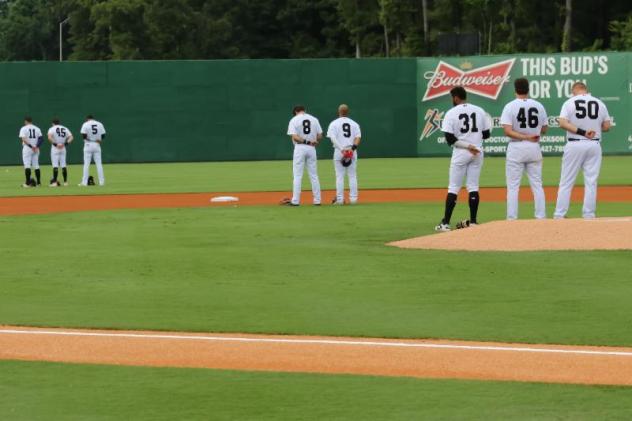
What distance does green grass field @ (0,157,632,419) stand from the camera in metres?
7.63

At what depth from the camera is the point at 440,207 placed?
75.2 ft

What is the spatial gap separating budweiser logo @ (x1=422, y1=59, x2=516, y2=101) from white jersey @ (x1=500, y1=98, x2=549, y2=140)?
90.9 feet

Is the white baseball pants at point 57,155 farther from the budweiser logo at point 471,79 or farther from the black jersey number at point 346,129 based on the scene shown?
the budweiser logo at point 471,79

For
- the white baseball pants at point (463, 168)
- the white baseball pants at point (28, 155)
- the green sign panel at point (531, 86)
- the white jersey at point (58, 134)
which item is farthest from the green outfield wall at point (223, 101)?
the white baseball pants at point (463, 168)

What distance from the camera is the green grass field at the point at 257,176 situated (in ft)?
101

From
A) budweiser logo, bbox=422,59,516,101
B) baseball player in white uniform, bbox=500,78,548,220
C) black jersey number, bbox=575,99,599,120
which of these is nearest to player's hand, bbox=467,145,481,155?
baseball player in white uniform, bbox=500,78,548,220

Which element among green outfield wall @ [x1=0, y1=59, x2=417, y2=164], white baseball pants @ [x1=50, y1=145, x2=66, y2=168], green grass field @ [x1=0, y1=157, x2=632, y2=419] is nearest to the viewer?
green grass field @ [x1=0, y1=157, x2=632, y2=419]

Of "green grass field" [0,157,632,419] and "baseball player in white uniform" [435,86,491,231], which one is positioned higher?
"baseball player in white uniform" [435,86,491,231]

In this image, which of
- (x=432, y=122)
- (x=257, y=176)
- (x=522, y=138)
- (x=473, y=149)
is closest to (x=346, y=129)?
(x=473, y=149)

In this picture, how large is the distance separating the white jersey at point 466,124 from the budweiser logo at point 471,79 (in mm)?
27686

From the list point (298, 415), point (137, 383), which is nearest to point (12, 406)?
point (137, 383)

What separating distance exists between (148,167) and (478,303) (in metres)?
32.6

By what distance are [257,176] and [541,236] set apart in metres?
21.2

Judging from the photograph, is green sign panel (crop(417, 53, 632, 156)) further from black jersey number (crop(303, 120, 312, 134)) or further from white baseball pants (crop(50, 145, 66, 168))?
black jersey number (crop(303, 120, 312, 134))
